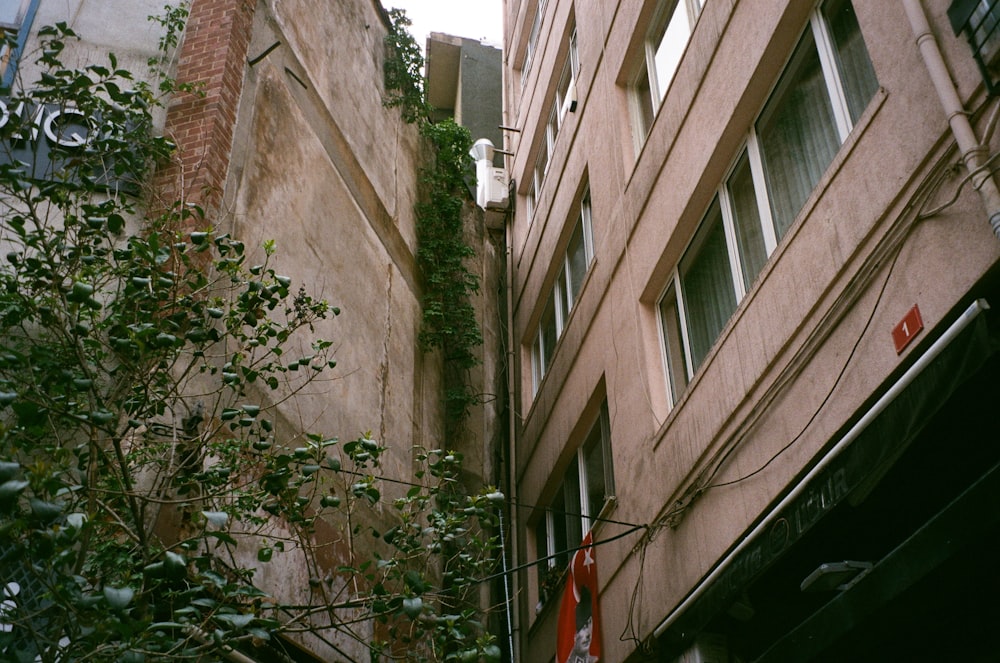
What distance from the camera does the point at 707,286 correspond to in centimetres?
780

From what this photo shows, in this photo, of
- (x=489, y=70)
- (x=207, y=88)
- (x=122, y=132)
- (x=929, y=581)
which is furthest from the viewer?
(x=489, y=70)

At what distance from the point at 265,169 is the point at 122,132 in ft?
6.64

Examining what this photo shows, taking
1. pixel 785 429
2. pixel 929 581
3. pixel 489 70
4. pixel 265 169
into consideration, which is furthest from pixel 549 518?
pixel 489 70

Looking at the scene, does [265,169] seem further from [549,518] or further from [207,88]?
[549,518]

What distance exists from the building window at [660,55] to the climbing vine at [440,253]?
4.45 metres

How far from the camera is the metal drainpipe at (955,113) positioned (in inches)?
158

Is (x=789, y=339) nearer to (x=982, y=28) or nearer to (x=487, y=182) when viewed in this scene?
(x=982, y=28)

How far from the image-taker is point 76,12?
367 inches

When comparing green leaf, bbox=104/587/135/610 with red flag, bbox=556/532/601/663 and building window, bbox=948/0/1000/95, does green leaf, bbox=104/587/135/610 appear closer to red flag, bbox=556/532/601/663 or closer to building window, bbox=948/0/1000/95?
building window, bbox=948/0/1000/95

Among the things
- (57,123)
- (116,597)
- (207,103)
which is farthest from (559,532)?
(116,597)

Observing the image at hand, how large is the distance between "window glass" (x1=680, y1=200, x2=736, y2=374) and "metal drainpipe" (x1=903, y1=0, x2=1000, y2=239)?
2.92m

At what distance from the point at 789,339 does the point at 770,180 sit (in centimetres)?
160

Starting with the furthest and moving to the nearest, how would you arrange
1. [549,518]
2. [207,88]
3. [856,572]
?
[549,518], [207,88], [856,572]

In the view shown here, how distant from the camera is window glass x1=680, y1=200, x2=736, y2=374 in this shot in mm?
7473
